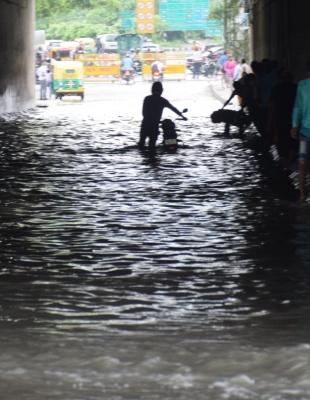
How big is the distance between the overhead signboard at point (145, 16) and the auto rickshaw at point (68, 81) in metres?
34.1

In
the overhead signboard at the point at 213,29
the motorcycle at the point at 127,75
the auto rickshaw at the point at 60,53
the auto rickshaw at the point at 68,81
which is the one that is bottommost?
the motorcycle at the point at 127,75

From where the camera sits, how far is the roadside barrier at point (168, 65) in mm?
64312

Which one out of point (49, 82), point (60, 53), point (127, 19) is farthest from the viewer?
point (127, 19)

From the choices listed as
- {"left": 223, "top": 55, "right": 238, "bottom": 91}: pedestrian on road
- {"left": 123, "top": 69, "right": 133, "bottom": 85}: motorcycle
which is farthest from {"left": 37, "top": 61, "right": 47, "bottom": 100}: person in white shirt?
{"left": 123, "top": 69, "right": 133, "bottom": 85}: motorcycle

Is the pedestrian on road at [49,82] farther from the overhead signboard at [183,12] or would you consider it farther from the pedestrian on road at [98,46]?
the pedestrian on road at [98,46]

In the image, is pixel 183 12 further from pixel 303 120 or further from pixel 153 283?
pixel 153 283

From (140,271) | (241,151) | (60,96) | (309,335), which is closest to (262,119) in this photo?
(241,151)

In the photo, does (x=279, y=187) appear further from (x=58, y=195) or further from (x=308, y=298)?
(x=308, y=298)

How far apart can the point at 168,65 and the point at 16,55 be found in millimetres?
31155

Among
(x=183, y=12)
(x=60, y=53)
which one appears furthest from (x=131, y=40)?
(x=183, y=12)

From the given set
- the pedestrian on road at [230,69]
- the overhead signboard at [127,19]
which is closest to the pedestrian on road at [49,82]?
the pedestrian on road at [230,69]

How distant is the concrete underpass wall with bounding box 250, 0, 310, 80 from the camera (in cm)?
2120

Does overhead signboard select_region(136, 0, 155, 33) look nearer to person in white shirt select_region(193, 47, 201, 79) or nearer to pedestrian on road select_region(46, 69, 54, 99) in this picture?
person in white shirt select_region(193, 47, 201, 79)

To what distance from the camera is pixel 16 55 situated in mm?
33812
